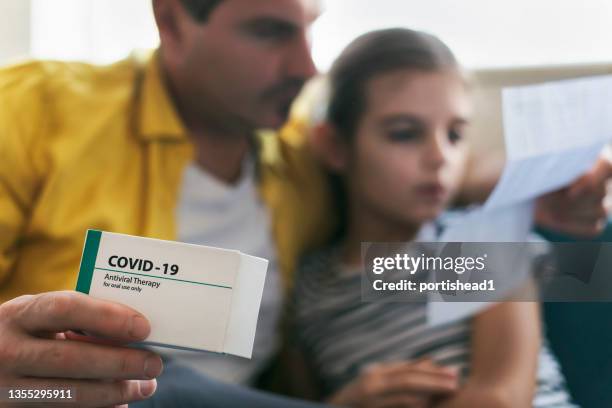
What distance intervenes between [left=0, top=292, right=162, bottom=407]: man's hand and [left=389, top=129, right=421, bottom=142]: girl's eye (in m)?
0.28

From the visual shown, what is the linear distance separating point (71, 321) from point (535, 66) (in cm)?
39

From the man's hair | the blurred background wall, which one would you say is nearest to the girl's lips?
the blurred background wall

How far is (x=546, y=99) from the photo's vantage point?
43cm

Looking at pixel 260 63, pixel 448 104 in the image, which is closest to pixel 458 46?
pixel 448 104

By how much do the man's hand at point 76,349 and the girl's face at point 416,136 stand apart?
265mm

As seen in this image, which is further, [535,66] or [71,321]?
[535,66]

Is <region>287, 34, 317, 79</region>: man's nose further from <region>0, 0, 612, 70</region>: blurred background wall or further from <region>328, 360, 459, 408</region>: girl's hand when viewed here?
<region>328, 360, 459, 408</region>: girl's hand

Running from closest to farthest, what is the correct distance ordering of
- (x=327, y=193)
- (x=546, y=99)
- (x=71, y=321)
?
(x=71, y=321) < (x=546, y=99) < (x=327, y=193)

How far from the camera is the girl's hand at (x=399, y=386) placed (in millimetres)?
453

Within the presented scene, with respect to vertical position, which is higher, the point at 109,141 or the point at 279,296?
the point at 109,141

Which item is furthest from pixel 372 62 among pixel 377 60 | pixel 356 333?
pixel 356 333

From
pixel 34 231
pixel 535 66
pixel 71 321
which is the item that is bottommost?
pixel 71 321

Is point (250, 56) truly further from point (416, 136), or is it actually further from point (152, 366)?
point (152, 366)

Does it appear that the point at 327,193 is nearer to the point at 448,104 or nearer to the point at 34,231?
the point at 448,104
